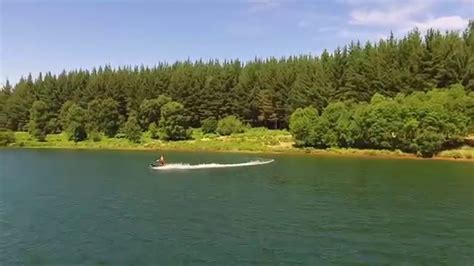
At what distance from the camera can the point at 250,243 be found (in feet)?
122

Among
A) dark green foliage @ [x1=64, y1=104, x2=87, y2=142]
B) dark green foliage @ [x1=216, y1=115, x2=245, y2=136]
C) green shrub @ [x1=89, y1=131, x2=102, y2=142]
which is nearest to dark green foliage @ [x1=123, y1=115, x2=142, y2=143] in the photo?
green shrub @ [x1=89, y1=131, x2=102, y2=142]

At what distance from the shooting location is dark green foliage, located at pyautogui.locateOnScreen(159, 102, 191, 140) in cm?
14212

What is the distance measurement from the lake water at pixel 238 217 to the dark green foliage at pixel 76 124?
7066cm

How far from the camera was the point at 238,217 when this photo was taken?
46.1 meters

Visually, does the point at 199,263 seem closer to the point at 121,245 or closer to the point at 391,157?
the point at 121,245

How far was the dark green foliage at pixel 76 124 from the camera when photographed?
494 ft

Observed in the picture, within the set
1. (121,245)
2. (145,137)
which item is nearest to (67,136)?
(145,137)

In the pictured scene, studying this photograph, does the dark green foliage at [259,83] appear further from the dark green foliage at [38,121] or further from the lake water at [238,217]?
the lake water at [238,217]

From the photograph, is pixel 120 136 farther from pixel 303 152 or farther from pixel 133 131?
pixel 303 152

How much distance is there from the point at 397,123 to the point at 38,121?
104m

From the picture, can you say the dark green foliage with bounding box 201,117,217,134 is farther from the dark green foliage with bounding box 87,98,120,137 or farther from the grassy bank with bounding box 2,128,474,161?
the dark green foliage with bounding box 87,98,120,137

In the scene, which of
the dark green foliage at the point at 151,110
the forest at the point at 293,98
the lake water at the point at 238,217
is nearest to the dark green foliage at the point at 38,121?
the forest at the point at 293,98

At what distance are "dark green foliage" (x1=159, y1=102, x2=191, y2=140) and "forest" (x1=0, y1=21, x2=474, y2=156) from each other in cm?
26

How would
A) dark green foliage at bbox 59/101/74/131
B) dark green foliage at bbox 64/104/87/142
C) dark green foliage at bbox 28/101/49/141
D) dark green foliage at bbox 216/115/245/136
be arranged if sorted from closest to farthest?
1. dark green foliage at bbox 216/115/245/136
2. dark green foliage at bbox 64/104/87/142
3. dark green foliage at bbox 28/101/49/141
4. dark green foliage at bbox 59/101/74/131
